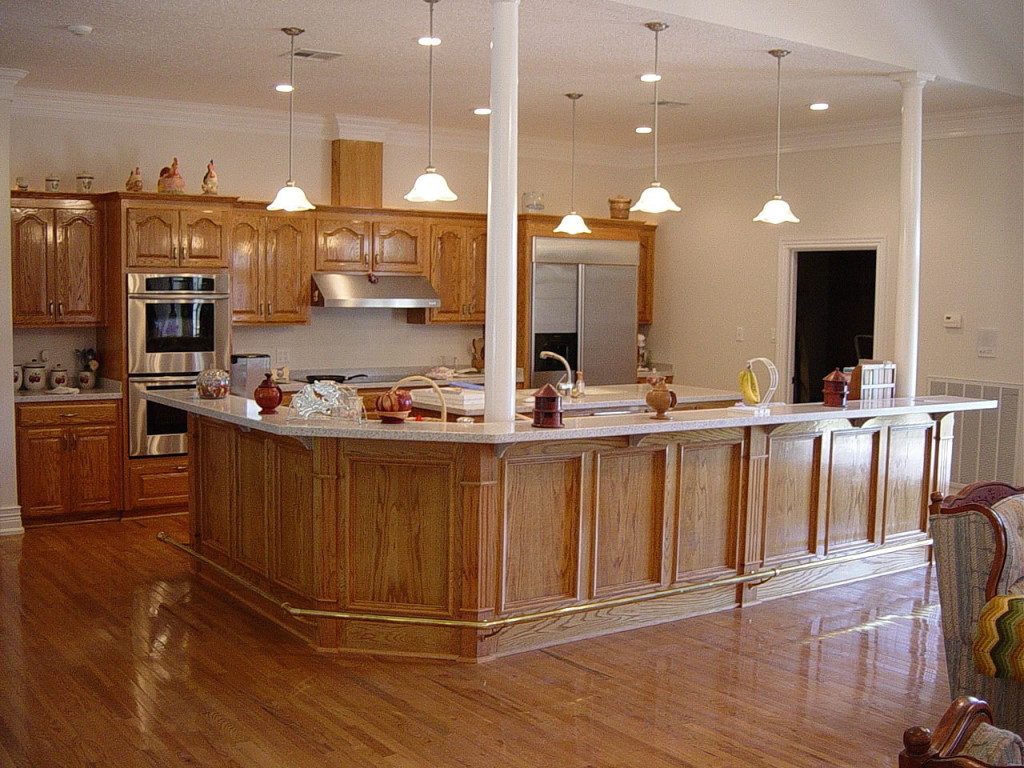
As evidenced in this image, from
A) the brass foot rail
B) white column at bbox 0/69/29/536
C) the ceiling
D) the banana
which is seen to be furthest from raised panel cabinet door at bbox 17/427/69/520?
the banana

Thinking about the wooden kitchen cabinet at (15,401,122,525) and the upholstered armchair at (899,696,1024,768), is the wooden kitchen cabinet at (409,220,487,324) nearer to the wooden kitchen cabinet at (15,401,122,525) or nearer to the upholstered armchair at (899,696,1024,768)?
the wooden kitchen cabinet at (15,401,122,525)

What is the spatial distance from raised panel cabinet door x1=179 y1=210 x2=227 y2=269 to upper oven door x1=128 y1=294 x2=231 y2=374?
25 cm

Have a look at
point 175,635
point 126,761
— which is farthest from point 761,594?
point 126,761

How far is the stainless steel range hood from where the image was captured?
797 cm

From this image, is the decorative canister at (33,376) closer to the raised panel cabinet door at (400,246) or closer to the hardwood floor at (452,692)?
the hardwood floor at (452,692)

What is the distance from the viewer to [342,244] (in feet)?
26.7

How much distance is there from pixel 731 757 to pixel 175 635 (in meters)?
2.49

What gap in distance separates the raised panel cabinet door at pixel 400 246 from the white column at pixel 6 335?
8.78 feet

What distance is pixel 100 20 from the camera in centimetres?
523

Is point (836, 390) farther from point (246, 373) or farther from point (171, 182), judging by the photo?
point (171, 182)

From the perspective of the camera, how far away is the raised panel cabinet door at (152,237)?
7.01 meters

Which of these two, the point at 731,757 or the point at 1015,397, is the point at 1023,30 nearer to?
the point at 1015,397

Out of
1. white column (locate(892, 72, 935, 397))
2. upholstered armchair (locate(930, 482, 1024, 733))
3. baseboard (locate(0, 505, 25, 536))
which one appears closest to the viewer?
upholstered armchair (locate(930, 482, 1024, 733))

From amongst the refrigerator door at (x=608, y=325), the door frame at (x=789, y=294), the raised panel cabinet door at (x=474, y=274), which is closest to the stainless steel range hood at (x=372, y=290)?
the raised panel cabinet door at (x=474, y=274)
